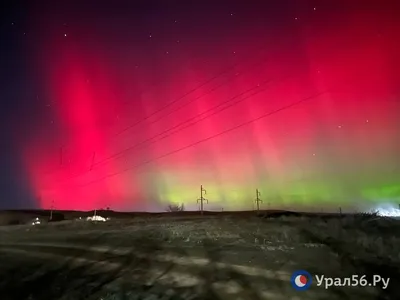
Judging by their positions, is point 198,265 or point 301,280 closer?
point 301,280

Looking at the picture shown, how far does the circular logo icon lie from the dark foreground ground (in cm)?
18

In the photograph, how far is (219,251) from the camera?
1698 cm

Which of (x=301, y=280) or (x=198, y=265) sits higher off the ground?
(x=198, y=265)

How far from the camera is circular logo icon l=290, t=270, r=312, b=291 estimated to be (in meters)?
11.5

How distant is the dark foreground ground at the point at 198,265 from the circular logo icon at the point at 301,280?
7.0 inches

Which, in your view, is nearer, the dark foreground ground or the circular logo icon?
the dark foreground ground

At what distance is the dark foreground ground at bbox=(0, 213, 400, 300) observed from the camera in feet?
37.4

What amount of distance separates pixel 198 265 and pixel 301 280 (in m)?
3.87

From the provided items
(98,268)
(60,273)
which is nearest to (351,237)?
(98,268)

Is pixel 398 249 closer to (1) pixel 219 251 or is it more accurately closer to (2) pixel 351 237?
(2) pixel 351 237

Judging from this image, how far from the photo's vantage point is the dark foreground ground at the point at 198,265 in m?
11.4

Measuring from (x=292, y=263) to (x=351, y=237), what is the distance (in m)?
6.65

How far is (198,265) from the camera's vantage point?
47.2 ft

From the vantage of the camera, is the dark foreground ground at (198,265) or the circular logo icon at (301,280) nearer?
the dark foreground ground at (198,265)
